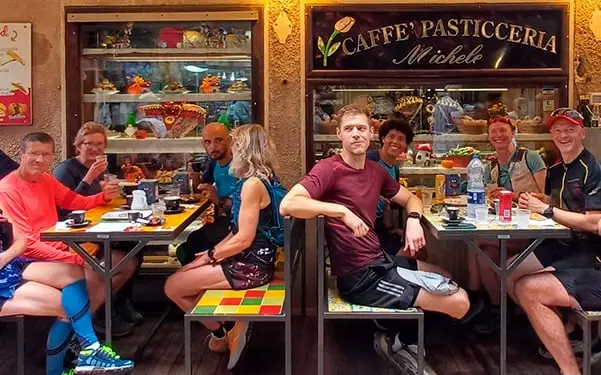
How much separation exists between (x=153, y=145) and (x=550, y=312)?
10.5 feet

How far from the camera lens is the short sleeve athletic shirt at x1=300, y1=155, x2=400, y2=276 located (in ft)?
11.9

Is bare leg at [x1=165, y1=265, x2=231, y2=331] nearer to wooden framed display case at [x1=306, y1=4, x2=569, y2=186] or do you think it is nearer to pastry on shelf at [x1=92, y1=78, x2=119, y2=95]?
wooden framed display case at [x1=306, y1=4, x2=569, y2=186]

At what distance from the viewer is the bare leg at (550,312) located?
3.63 meters

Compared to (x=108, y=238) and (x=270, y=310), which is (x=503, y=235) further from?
(x=108, y=238)

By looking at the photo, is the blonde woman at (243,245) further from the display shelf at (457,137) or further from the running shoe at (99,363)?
the display shelf at (457,137)

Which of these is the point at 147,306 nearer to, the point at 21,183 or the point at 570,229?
the point at 21,183

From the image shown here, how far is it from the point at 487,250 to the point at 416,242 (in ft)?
3.72

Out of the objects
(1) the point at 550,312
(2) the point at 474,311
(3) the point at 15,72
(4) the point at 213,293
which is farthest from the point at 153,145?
(1) the point at 550,312

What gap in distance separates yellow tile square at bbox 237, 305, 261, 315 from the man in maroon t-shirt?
457 millimetres

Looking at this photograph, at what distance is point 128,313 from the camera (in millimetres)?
4910

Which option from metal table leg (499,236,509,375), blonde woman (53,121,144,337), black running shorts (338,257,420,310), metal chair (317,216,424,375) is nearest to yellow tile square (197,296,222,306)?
metal chair (317,216,424,375)

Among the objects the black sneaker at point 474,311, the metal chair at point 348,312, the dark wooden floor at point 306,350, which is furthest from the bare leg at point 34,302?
the black sneaker at point 474,311

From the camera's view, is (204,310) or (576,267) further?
(576,267)

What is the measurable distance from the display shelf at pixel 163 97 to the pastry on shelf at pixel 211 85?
6 centimetres
